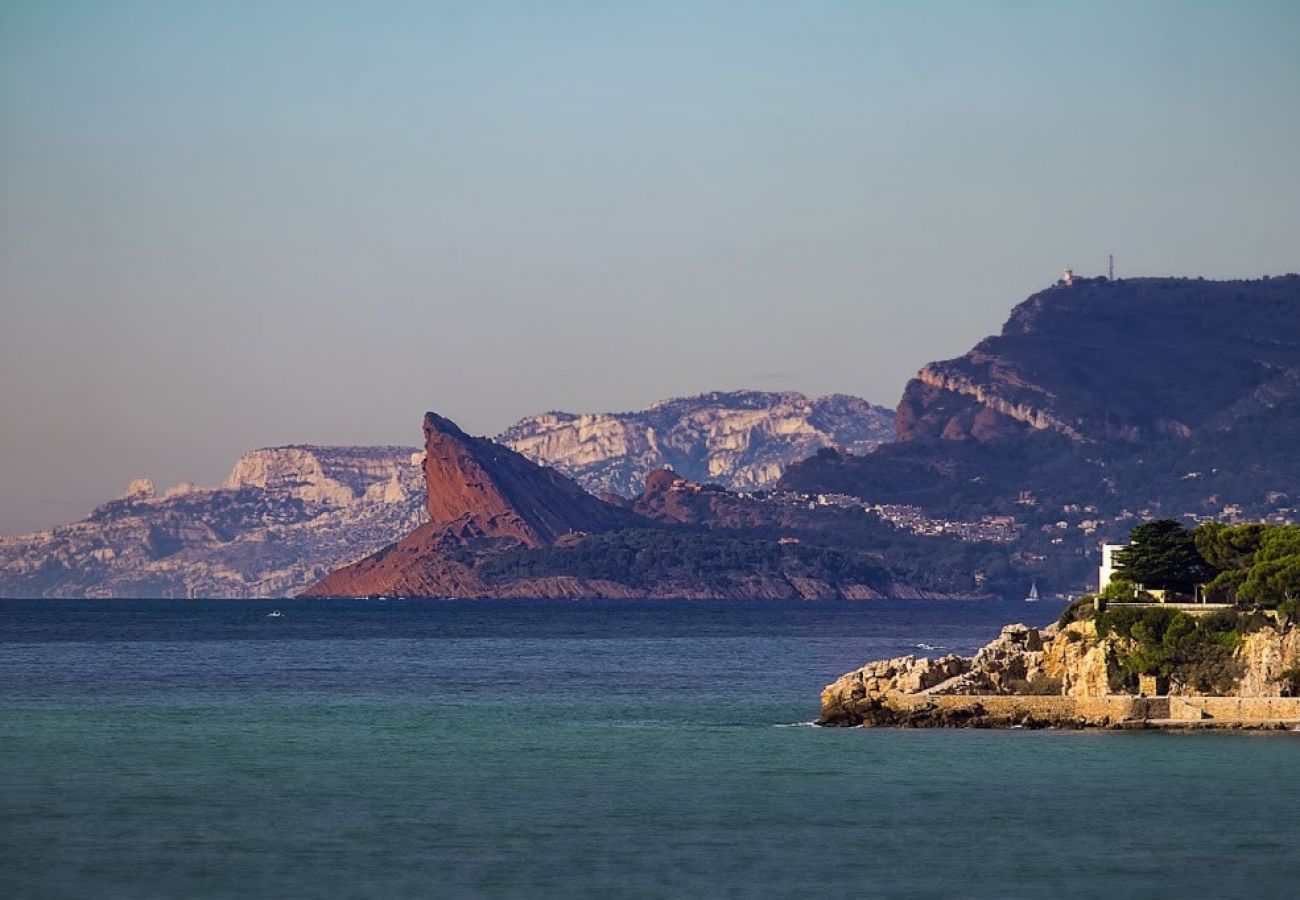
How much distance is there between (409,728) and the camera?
79000 mm

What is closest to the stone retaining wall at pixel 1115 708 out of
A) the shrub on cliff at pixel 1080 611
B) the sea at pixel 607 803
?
the sea at pixel 607 803

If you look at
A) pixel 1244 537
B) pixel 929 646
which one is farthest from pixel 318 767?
pixel 929 646

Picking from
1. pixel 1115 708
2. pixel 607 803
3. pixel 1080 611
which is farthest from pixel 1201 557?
pixel 607 803

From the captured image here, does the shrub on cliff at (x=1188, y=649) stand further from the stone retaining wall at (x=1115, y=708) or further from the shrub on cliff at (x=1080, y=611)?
the shrub on cliff at (x=1080, y=611)

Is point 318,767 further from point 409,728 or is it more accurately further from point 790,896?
point 790,896

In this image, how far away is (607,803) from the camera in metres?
56.1

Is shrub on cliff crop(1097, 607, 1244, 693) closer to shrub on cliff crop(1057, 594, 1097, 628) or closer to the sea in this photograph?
shrub on cliff crop(1057, 594, 1097, 628)

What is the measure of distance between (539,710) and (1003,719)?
73.0 ft

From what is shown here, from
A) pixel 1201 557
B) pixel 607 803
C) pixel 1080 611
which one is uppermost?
pixel 1201 557

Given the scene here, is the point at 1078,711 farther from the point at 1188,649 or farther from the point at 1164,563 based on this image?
the point at 1164,563

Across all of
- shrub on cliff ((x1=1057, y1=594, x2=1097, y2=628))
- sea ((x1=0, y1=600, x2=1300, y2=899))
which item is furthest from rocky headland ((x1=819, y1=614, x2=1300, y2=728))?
sea ((x1=0, y1=600, x2=1300, y2=899))

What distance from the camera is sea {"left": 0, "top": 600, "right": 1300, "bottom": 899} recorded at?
44875 millimetres

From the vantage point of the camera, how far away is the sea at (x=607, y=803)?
44.9 m

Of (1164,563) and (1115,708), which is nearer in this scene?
(1115,708)
